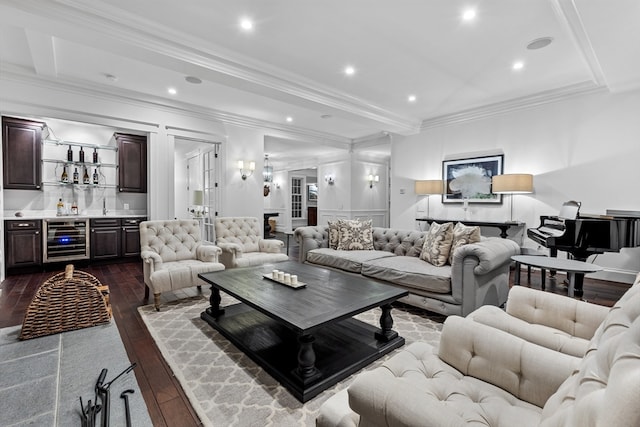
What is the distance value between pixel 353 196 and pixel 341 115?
3607mm

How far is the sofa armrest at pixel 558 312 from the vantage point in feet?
5.16

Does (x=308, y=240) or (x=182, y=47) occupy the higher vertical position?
(x=182, y=47)

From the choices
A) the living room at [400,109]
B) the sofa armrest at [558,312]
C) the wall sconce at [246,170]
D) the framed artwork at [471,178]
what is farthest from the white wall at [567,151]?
the sofa armrest at [558,312]

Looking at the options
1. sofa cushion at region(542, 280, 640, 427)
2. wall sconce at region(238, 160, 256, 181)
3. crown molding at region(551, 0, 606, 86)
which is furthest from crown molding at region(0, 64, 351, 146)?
sofa cushion at region(542, 280, 640, 427)

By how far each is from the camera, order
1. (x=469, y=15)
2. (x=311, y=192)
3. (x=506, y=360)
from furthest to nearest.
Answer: (x=311, y=192) < (x=469, y=15) < (x=506, y=360)

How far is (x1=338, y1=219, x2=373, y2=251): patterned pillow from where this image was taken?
170 inches

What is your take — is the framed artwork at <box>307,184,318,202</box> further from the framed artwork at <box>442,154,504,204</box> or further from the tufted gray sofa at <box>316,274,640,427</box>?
the tufted gray sofa at <box>316,274,640,427</box>

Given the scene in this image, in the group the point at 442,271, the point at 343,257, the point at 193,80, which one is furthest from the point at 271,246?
the point at 193,80

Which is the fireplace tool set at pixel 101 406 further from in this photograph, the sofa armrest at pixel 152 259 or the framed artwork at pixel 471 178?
the framed artwork at pixel 471 178

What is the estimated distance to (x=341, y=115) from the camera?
5.33 meters

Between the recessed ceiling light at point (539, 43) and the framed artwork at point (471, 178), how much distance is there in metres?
2.26

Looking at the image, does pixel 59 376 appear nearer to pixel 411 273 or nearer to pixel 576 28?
pixel 411 273

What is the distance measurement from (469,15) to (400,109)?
2904 millimetres

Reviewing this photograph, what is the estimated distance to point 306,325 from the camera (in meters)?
1.87
